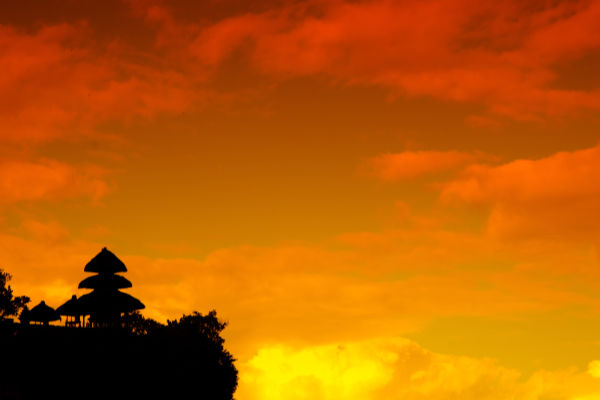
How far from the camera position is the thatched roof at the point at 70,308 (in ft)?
181

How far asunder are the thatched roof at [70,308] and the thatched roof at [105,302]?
697mm

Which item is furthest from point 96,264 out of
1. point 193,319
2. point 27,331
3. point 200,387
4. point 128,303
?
point 193,319

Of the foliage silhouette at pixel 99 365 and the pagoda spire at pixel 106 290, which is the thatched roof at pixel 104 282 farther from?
the foliage silhouette at pixel 99 365

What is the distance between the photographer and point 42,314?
66625 mm

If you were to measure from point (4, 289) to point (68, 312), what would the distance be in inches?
296

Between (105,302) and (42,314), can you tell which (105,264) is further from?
(42,314)

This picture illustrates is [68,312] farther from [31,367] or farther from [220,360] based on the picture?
[220,360]

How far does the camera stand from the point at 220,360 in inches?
2581

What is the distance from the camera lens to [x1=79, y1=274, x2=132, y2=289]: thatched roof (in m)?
54.6

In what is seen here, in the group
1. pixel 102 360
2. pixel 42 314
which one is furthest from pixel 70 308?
pixel 42 314

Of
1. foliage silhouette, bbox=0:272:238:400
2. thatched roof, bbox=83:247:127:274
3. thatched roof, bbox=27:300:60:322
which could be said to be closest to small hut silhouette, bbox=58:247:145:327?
thatched roof, bbox=83:247:127:274

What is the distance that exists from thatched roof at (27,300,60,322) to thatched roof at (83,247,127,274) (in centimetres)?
1241

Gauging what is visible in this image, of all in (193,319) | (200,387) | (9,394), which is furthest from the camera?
(193,319)

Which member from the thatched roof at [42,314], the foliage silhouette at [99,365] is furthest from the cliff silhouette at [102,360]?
the thatched roof at [42,314]
